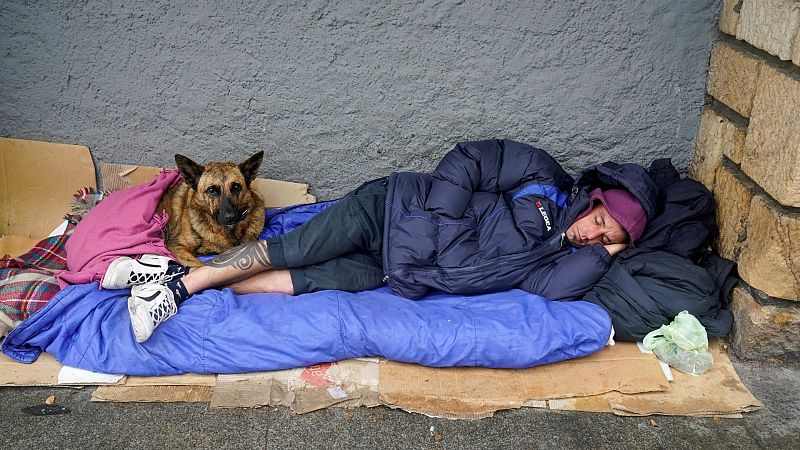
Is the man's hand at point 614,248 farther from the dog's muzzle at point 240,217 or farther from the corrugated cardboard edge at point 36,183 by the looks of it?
the corrugated cardboard edge at point 36,183

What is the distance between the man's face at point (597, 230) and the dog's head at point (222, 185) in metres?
1.90

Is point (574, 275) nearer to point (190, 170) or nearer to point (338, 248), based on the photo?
point (338, 248)

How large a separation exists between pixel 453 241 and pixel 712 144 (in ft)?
5.70

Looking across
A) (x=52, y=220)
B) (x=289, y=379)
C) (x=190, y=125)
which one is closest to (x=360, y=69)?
(x=190, y=125)

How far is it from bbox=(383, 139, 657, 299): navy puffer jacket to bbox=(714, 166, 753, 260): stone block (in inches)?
16.5

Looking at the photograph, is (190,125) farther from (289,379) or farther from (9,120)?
(289,379)

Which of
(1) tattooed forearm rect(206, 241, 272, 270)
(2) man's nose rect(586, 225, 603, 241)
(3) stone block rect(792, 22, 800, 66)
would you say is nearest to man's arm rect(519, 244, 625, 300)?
(2) man's nose rect(586, 225, 603, 241)

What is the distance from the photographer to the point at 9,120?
4.68 metres

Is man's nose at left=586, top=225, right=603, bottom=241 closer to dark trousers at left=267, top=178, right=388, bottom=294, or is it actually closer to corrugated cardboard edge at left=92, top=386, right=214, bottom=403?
dark trousers at left=267, top=178, right=388, bottom=294

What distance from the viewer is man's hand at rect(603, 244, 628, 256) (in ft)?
13.0

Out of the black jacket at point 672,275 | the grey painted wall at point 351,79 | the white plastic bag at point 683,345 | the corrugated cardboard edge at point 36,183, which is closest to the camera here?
the white plastic bag at point 683,345

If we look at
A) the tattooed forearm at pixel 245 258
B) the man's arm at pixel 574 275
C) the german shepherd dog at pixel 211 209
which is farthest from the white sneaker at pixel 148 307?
the man's arm at pixel 574 275

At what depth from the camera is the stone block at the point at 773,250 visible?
3393 millimetres

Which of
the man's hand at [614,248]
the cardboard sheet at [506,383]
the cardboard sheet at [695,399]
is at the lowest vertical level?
the cardboard sheet at [695,399]
